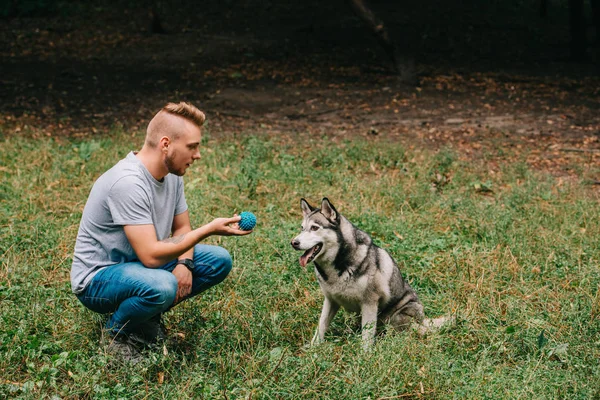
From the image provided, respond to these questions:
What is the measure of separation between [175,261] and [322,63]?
10691mm

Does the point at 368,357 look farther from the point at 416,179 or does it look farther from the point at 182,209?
the point at 416,179

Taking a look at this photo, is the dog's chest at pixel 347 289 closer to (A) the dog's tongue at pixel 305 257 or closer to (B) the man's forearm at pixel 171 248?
(A) the dog's tongue at pixel 305 257

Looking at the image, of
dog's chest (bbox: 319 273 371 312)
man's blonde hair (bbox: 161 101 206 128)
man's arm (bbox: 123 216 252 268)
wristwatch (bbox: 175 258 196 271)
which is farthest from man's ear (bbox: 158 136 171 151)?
dog's chest (bbox: 319 273 371 312)

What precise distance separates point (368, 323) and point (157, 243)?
56.1 inches

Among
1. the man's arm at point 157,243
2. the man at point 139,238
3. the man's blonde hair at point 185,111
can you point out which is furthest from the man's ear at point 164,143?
the man's arm at point 157,243

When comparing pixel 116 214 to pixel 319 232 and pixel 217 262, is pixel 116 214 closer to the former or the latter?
pixel 217 262

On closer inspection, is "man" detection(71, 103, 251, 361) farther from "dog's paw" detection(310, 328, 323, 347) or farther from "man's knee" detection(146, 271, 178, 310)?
"dog's paw" detection(310, 328, 323, 347)

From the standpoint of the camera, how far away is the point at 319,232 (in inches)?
155

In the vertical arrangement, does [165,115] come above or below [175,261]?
above

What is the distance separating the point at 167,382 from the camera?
10.9 feet

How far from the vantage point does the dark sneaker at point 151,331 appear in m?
3.66

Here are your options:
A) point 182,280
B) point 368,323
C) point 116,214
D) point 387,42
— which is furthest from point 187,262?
point 387,42

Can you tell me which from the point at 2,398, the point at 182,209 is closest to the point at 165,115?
the point at 182,209

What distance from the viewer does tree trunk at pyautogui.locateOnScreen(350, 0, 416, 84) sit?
11875mm
